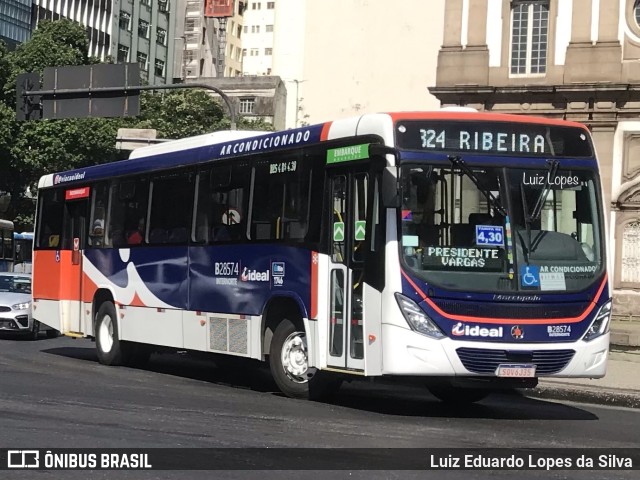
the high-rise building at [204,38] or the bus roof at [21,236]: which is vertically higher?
the high-rise building at [204,38]

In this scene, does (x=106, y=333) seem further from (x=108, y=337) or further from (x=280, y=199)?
(x=280, y=199)

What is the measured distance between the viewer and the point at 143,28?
97688mm

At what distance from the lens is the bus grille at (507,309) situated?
1294 cm

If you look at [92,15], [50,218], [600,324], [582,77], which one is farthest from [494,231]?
[92,15]

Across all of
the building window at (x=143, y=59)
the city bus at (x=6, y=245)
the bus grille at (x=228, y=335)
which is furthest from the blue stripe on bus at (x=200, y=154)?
the building window at (x=143, y=59)

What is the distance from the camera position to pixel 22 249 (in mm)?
49000

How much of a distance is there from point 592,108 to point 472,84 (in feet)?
11.5

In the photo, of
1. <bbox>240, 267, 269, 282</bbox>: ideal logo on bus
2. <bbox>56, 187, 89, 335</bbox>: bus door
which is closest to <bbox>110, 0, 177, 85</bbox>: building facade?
<bbox>56, 187, 89, 335</bbox>: bus door

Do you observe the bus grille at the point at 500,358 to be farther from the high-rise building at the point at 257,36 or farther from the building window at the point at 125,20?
the high-rise building at the point at 257,36

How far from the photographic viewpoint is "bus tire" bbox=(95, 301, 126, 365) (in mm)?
19547

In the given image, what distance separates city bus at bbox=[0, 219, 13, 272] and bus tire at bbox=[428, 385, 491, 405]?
109ft

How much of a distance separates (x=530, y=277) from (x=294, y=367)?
10.0 ft

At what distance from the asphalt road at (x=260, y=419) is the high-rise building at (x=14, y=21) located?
196ft

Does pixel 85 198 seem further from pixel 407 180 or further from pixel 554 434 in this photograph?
pixel 554 434
